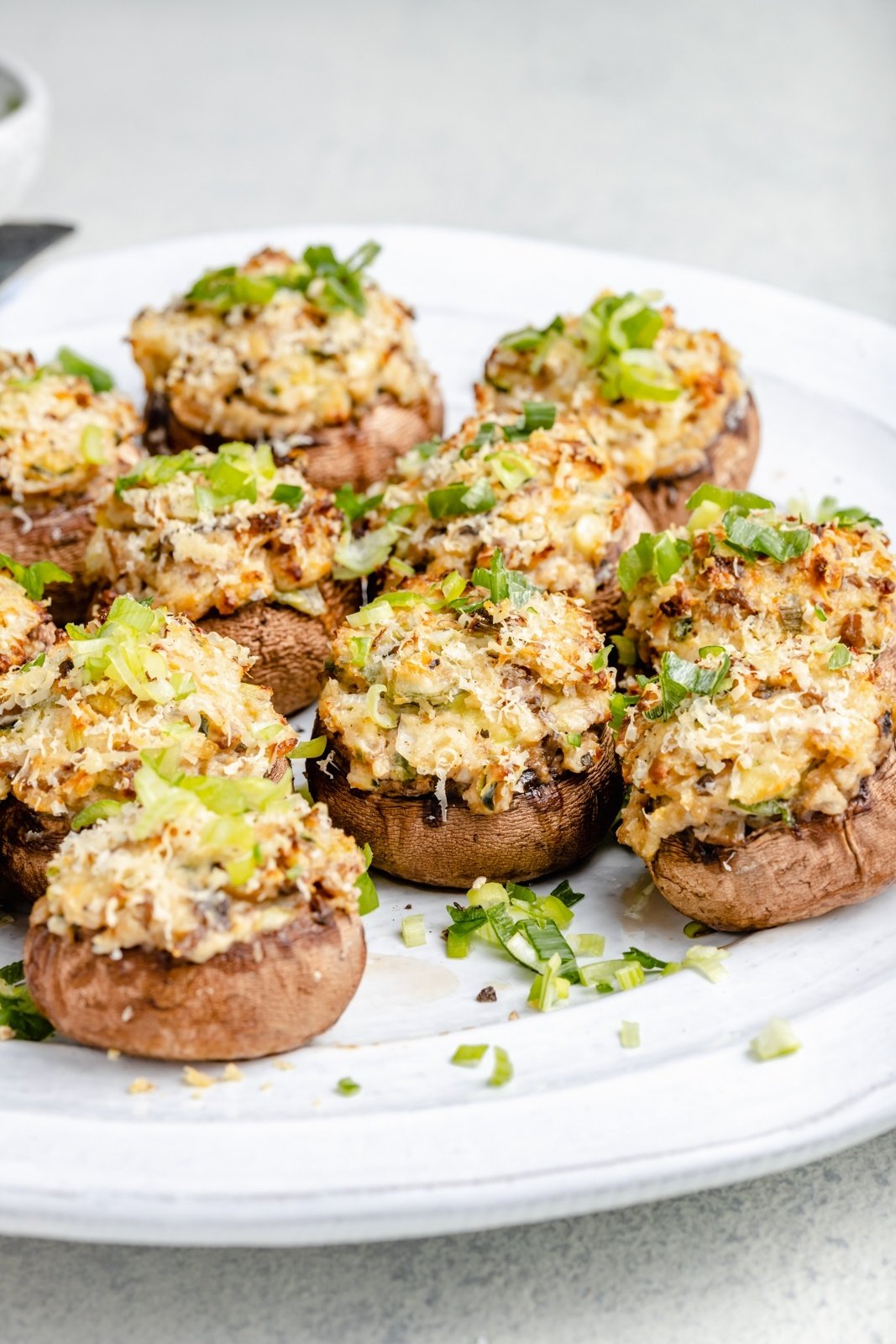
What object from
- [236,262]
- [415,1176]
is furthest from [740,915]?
[236,262]

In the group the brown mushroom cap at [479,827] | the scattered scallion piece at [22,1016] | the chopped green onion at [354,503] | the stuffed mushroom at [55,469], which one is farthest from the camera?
the stuffed mushroom at [55,469]

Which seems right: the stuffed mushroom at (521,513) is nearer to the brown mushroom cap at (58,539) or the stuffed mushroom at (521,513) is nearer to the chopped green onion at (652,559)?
the chopped green onion at (652,559)

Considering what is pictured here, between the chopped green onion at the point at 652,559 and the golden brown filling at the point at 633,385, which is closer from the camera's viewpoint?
the chopped green onion at the point at 652,559

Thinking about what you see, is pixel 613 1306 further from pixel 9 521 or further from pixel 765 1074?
pixel 9 521

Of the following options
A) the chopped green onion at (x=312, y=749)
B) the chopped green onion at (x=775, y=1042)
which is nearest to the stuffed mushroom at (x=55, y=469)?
the chopped green onion at (x=312, y=749)

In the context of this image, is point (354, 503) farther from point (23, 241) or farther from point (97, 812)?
point (23, 241)

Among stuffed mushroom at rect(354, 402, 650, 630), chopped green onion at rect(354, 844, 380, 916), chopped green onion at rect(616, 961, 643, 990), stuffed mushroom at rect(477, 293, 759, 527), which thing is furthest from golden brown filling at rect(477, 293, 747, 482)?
chopped green onion at rect(616, 961, 643, 990)

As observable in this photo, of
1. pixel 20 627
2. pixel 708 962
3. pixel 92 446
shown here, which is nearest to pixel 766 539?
pixel 708 962
